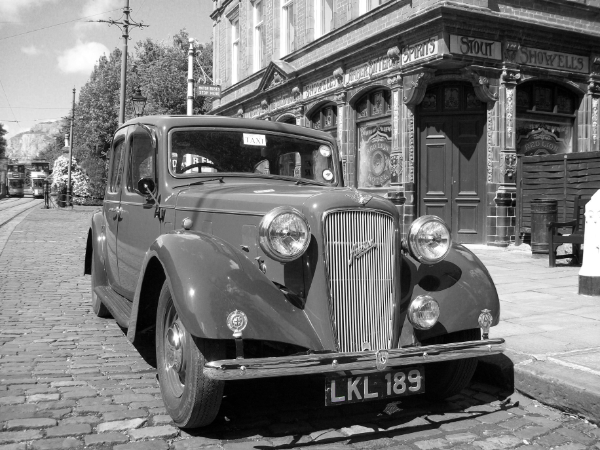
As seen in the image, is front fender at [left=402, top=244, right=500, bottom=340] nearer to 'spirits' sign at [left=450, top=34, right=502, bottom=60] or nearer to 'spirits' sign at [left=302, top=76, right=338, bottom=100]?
'spirits' sign at [left=450, top=34, right=502, bottom=60]

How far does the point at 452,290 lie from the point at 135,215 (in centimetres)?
265

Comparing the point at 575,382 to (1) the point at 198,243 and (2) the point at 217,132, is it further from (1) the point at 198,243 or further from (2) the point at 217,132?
(2) the point at 217,132

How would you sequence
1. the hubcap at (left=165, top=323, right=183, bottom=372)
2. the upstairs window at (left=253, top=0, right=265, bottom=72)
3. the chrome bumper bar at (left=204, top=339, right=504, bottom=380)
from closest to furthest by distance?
the chrome bumper bar at (left=204, top=339, right=504, bottom=380), the hubcap at (left=165, top=323, right=183, bottom=372), the upstairs window at (left=253, top=0, right=265, bottom=72)

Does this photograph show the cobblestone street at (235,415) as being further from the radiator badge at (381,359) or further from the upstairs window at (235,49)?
the upstairs window at (235,49)

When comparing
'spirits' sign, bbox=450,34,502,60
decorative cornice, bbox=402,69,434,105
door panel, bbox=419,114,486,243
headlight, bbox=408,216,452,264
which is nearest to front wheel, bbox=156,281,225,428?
headlight, bbox=408,216,452,264

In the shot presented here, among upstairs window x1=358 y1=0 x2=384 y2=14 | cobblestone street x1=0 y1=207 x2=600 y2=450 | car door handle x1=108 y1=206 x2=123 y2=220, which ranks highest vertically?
upstairs window x1=358 y1=0 x2=384 y2=14

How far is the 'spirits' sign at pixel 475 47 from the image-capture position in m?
12.7

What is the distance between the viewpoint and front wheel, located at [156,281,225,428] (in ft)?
10.6

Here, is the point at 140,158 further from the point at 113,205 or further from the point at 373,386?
the point at 373,386

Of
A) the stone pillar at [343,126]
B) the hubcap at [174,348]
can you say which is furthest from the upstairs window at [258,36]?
the hubcap at [174,348]

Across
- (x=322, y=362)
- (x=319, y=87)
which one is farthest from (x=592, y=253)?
(x=319, y=87)

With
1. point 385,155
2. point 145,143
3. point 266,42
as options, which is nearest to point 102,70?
point 266,42

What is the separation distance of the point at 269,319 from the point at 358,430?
0.86 m

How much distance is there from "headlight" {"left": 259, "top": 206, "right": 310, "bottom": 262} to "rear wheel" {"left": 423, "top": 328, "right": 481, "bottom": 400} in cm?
105
